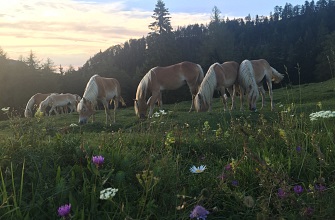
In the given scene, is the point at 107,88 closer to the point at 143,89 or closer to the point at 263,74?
the point at 143,89

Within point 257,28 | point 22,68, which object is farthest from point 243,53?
point 257,28

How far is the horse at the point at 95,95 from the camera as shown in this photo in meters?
12.7

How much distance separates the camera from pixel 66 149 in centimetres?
340

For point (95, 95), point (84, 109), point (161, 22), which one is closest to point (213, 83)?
point (95, 95)

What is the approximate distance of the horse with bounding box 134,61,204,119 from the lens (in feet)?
46.6

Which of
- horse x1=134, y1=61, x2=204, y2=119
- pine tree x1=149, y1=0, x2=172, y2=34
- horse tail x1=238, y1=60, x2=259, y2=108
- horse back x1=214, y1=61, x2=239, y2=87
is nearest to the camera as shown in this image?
horse tail x1=238, y1=60, x2=259, y2=108

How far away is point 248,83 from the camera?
1345 centimetres

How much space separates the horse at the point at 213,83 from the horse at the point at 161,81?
201 cm

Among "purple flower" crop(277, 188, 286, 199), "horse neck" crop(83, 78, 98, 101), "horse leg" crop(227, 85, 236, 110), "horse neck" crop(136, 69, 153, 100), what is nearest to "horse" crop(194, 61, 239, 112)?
"horse leg" crop(227, 85, 236, 110)

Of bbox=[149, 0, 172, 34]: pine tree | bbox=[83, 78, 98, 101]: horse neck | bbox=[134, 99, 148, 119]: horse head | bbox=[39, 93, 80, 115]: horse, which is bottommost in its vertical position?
bbox=[39, 93, 80, 115]: horse

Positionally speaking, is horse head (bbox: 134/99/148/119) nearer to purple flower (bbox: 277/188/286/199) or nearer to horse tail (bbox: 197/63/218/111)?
horse tail (bbox: 197/63/218/111)

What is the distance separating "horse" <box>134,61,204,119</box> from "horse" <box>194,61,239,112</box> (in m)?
2.01

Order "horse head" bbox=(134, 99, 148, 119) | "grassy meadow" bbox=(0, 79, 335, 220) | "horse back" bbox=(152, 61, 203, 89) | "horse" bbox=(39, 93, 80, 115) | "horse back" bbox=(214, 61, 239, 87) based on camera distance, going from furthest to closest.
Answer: "horse" bbox=(39, 93, 80, 115)
"horse back" bbox=(152, 61, 203, 89)
"horse head" bbox=(134, 99, 148, 119)
"horse back" bbox=(214, 61, 239, 87)
"grassy meadow" bbox=(0, 79, 335, 220)

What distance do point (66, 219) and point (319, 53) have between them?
6035cm
